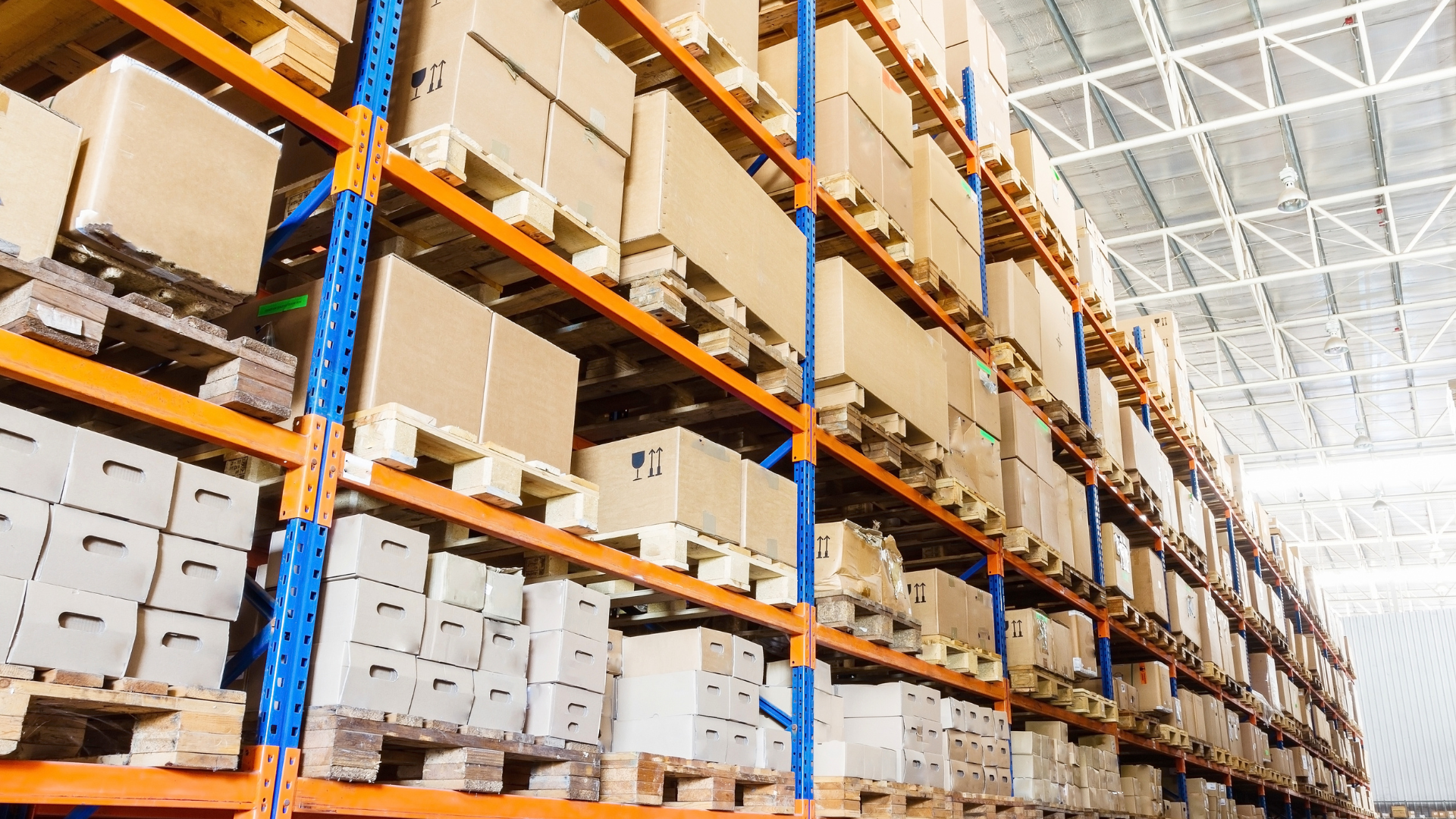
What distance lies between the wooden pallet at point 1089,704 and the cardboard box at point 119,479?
21.5 feet

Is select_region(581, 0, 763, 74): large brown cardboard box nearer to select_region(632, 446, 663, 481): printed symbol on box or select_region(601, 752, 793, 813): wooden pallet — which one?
select_region(632, 446, 663, 481): printed symbol on box

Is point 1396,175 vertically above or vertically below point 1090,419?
above

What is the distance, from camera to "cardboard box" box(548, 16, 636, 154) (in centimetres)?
425

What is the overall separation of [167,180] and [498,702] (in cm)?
181

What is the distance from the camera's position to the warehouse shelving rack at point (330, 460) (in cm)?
267

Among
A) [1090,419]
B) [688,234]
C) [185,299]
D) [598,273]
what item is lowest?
[185,299]

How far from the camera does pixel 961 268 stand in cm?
749

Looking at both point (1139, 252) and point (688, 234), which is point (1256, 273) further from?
point (688, 234)

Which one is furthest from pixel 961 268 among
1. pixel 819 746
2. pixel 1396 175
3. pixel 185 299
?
pixel 1396 175

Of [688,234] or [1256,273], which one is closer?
[688,234]

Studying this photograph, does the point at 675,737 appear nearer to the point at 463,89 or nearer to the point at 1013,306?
the point at 463,89

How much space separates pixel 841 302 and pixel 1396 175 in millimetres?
14071

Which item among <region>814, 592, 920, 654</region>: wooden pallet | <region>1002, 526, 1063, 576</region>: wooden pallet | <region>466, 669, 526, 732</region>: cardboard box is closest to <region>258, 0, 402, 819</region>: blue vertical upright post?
<region>466, 669, 526, 732</region>: cardboard box

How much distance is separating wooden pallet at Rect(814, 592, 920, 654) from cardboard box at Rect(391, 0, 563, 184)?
2.54 meters
